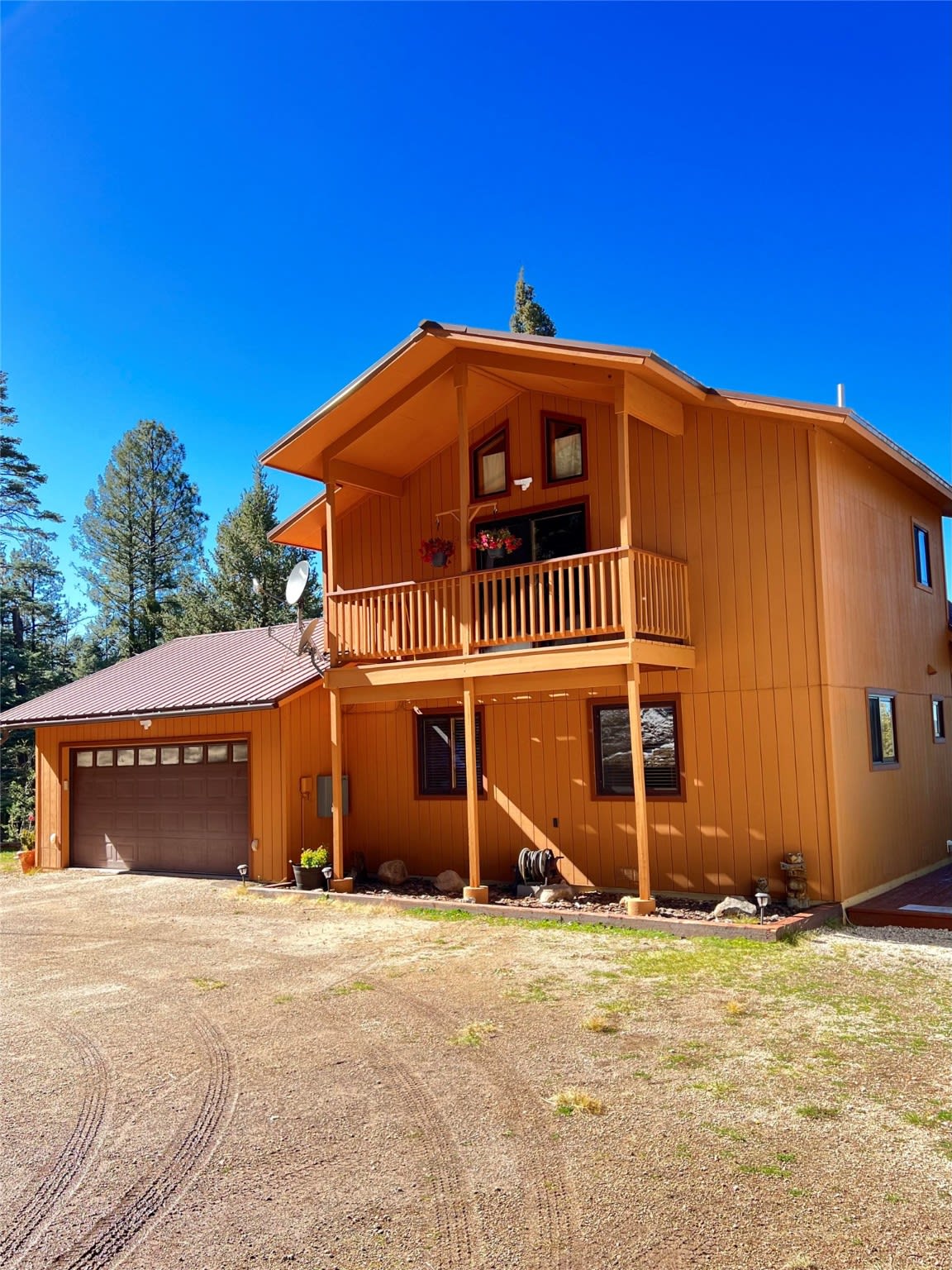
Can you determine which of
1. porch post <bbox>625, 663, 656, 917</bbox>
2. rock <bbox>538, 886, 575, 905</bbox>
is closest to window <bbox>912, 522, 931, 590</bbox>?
porch post <bbox>625, 663, 656, 917</bbox>

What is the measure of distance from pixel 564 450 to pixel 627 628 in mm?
3552

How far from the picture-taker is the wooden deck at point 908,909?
940 centimetres

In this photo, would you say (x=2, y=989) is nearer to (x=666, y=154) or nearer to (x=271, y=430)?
(x=666, y=154)

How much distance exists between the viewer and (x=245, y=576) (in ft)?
101

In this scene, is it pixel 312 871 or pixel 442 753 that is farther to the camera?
pixel 442 753

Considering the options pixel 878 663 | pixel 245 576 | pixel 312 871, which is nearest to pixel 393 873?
pixel 312 871

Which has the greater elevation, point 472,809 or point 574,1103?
point 472,809

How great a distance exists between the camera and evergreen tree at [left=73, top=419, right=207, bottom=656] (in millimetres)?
34094

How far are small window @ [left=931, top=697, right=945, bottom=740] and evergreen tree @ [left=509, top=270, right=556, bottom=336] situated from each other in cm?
1556

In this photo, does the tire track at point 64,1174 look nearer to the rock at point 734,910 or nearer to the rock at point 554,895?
the rock at point 554,895

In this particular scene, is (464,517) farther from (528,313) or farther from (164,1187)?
(528,313)

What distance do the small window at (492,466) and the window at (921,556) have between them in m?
6.03

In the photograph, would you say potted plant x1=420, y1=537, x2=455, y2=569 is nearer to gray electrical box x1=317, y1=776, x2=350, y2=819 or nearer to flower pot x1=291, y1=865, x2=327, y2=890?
gray electrical box x1=317, y1=776, x2=350, y2=819

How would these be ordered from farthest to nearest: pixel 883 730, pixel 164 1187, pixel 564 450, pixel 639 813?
1. pixel 564 450
2. pixel 883 730
3. pixel 639 813
4. pixel 164 1187
